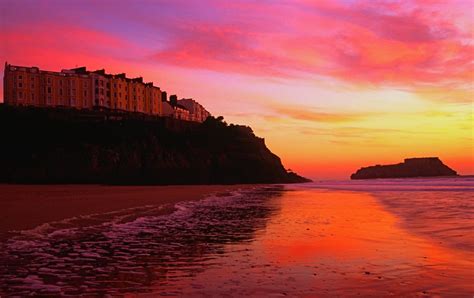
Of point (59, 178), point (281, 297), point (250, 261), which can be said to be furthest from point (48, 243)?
point (59, 178)

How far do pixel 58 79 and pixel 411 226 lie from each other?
3904 inches

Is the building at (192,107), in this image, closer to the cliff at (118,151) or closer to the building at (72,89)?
the building at (72,89)

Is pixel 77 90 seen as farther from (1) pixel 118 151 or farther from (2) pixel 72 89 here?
(1) pixel 118 151

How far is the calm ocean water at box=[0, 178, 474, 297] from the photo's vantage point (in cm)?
714

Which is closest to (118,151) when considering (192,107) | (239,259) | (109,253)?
(109,253)

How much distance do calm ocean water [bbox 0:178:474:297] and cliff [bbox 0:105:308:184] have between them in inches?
2276

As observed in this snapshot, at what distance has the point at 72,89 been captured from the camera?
101m

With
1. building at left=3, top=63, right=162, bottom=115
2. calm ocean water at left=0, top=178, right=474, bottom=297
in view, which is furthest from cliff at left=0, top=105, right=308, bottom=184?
calm ocean water at left=0, top=178, right=474, bottom=297

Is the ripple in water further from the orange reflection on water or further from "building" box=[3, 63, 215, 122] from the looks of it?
"building" box=[3, 63, 215, 122]

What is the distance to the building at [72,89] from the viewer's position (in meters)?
93.4

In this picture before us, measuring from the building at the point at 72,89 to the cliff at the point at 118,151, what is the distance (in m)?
15.7

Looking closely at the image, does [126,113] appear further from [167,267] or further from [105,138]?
[167,267]

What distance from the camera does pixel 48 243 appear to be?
11.6 m

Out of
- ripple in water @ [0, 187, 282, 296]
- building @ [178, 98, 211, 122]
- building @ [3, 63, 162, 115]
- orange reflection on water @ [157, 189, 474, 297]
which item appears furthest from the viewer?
building @ [178, 98, 211, 122]
